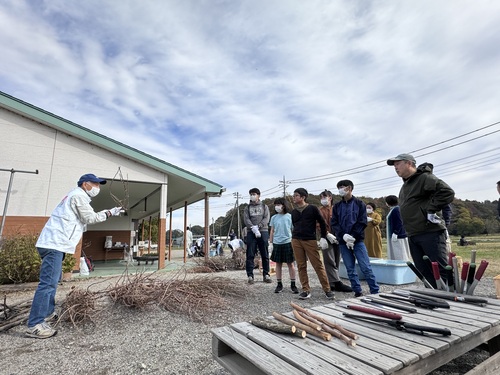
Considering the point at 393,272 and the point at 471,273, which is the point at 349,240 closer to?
the point at 471,273

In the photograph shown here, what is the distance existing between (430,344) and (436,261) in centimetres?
187

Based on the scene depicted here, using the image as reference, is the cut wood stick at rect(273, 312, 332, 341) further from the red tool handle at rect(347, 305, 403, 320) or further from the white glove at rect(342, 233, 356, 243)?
the white glove at rect(342, 233, 356, 243)

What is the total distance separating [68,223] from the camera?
3.26 m

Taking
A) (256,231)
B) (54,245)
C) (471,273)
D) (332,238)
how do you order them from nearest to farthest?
(471,273)
(54,245)
(332,238)
(256,231)

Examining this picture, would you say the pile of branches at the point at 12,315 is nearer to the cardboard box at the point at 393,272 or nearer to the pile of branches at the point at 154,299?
the pile of branches at the point at 154,299

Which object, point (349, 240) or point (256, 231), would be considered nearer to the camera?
point (349, 240)

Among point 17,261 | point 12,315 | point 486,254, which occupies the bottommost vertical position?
A: point 486,254

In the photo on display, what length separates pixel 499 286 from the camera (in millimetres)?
3760

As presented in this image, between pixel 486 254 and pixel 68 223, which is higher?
pixel 68 223

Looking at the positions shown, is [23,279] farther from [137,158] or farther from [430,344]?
[430,344]

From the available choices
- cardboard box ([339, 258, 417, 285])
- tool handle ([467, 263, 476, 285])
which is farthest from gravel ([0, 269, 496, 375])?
cardboard box ([339, 258, 417, 285])

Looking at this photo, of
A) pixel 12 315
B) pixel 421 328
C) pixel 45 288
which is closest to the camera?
pixel 421 328

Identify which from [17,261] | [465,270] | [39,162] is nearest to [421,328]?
[465,270]

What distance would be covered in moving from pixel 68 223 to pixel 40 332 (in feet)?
3.86
